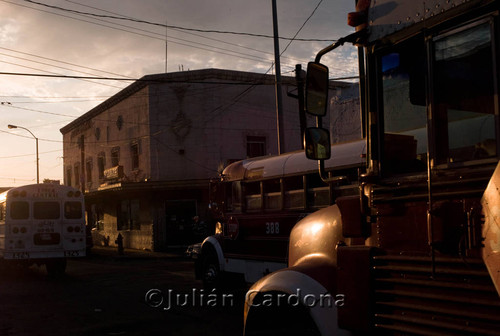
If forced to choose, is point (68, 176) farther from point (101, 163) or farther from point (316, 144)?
point (316, 144)

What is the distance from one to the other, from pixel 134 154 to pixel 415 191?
90.4 feet

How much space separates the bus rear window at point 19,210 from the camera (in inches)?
664

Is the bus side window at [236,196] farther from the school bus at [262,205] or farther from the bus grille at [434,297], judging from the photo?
the bus grille at [434,297]

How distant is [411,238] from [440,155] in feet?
1.54

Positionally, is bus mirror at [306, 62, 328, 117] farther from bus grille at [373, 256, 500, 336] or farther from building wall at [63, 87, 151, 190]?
building wall at [63, 87, 151, 190]

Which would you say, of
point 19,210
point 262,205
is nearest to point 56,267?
point 19,210

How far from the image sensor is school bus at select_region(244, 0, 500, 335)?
2.44m

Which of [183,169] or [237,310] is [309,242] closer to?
[237,310]

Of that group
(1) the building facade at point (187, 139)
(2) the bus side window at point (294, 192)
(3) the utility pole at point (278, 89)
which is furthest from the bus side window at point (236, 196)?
(1) the building facade at point (187, 139)

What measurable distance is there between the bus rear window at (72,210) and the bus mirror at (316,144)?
15.9 m

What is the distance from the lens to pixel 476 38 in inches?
100

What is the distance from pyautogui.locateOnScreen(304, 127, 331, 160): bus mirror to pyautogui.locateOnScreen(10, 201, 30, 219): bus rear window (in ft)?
51.5

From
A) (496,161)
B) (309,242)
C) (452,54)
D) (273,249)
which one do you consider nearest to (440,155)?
(496,161)

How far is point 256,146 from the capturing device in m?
27.6
